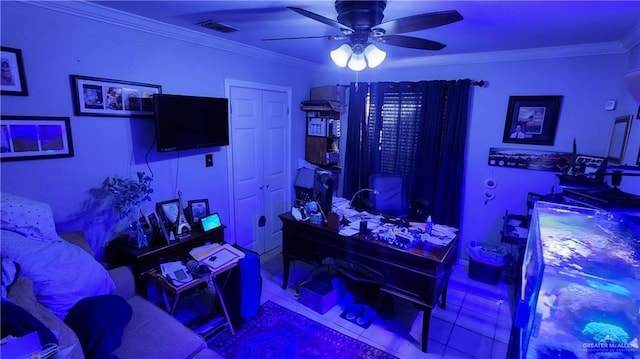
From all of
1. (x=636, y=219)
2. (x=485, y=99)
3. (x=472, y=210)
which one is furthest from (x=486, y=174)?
(x=636, y=219)

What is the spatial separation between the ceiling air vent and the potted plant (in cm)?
127

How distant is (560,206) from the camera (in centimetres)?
152

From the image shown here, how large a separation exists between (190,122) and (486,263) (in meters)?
3.20

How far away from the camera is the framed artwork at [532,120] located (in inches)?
116

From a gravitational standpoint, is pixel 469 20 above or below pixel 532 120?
above

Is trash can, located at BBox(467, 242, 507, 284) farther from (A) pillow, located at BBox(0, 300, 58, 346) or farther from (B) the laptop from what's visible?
(A) pillow, located at BBox(0, 300, 58, 346)

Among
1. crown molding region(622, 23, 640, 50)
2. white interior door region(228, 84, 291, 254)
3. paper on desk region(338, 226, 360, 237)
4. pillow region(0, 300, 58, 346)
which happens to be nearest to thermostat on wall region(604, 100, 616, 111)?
crown molding region(622, 23, 640, 50)

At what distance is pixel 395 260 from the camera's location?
7.39 ft

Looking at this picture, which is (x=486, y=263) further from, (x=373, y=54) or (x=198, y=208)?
(x=198, y=208)

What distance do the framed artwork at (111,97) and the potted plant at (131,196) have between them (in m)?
0.49

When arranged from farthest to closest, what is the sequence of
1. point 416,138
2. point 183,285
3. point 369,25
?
1. point 416,138
2. point 183,285
3. point 369,25

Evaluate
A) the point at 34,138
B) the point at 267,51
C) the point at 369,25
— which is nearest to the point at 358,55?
the point at 369,25

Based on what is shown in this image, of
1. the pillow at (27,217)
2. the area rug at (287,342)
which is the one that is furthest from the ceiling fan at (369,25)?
the area rug at (287,342)

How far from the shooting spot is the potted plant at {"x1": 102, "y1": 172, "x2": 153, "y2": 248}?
2.19 meters
